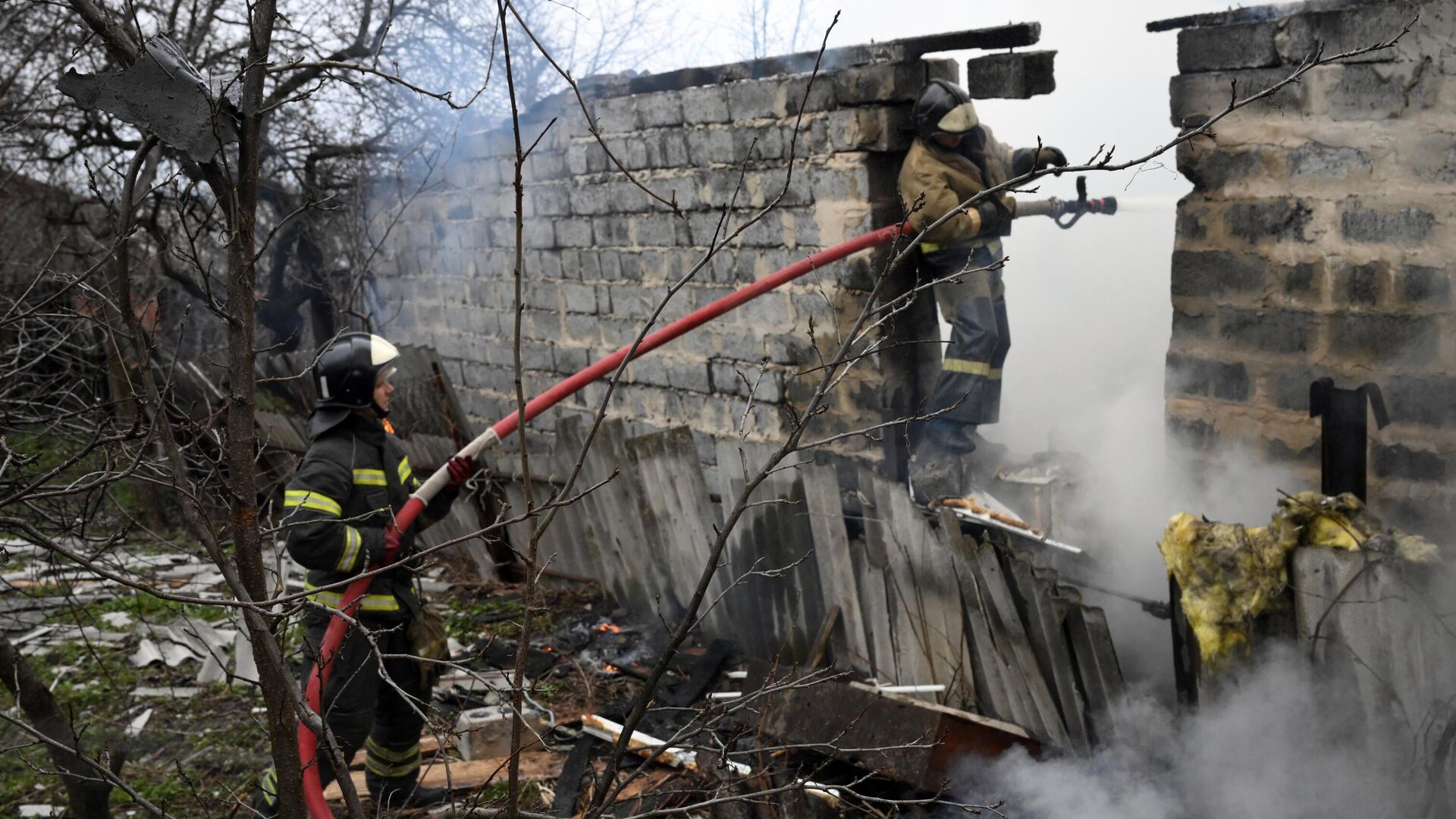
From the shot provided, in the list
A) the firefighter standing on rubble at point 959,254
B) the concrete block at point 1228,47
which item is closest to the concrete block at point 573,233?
the firefighter standing on rubble at point 959,254

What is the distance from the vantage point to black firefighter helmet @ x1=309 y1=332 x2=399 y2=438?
4488 millimetres

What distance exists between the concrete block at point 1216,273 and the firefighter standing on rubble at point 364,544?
12.4ft

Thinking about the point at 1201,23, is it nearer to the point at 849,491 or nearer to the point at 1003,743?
the point at 849,491

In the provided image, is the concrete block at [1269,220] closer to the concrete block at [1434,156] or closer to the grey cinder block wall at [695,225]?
the concrete block at [1434,156]

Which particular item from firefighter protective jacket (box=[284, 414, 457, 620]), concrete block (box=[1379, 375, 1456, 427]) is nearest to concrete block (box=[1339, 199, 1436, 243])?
concrete block (box=[1379, 375, 1456, 427])

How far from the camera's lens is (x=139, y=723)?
5.94 meters

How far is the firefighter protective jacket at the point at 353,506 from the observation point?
14.0ft

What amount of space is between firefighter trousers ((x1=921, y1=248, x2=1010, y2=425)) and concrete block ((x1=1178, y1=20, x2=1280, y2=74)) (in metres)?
1.41

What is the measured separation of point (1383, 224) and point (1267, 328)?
72 cm

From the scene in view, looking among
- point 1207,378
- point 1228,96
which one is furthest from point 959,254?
point 1228,96

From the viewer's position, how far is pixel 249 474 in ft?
8.36

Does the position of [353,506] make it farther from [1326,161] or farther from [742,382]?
[1326,161]

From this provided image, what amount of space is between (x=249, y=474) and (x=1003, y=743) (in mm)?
3200

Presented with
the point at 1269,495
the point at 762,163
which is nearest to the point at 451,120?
the point at 762,163
